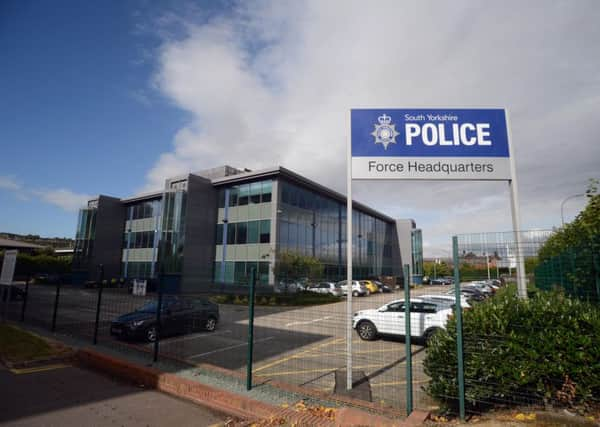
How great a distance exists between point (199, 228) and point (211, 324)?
913 inches

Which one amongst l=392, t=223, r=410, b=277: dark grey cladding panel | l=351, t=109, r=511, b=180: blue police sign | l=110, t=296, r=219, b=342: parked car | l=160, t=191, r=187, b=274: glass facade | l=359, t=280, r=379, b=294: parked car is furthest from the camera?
l=392, t=223, r=410, b=277: dark grey cladding panel

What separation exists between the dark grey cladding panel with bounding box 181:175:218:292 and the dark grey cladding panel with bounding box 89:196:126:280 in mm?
16874

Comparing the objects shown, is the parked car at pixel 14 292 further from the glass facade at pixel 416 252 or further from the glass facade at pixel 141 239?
the glass facade at pixel 416 252

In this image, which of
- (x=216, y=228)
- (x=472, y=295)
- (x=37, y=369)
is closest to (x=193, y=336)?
(x=37, y=369)

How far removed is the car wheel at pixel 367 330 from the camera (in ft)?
37.5

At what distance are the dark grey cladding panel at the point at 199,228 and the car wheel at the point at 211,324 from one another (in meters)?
20.7

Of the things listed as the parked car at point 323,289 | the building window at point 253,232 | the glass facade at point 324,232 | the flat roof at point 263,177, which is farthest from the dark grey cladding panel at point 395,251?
the parked car at point 323,289

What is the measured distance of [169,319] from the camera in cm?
1115

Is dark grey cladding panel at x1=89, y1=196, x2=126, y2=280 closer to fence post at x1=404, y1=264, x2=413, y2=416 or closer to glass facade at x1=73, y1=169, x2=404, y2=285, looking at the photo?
glass facade at x1=73, y1=169, x2=404, y2=285

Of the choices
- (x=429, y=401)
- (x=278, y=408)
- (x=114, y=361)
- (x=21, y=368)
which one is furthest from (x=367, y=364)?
(x=21, y=368)

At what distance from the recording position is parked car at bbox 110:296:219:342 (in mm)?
10648

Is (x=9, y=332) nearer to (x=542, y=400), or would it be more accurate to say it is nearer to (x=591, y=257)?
(x=542, y=400)

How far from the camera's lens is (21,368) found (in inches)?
297

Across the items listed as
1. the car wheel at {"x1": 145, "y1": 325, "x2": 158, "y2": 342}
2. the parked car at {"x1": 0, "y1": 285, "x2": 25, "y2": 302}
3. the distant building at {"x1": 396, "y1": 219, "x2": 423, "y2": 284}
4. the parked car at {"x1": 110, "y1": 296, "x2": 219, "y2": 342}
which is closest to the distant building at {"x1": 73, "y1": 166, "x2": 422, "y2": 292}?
the parked car at {"x1": 0, "y1": 285, "x2": 25, "y2": 302}
